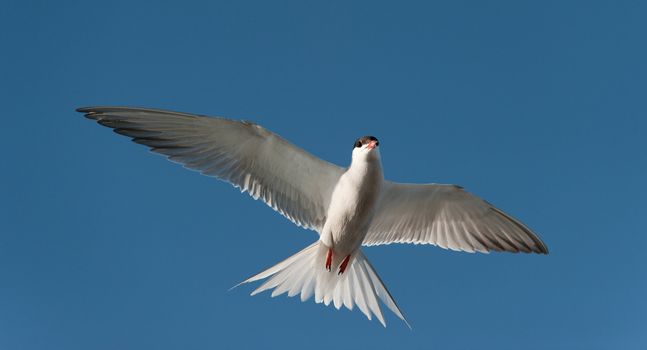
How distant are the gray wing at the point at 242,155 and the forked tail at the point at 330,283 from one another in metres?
0.39

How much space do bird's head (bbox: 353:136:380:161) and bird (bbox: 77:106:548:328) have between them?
0.5 inches

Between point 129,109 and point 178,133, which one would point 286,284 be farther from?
point 129,109

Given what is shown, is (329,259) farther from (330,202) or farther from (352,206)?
(352,206)

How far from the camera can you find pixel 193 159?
700 centimetres

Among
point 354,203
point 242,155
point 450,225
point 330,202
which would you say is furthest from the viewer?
point 450,225

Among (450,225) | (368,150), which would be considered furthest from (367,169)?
(450,225)

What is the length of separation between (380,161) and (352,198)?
0.45m

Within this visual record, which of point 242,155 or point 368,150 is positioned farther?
point 242,155

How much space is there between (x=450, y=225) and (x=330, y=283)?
59.3 inches

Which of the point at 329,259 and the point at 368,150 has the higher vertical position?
the point at 368,150

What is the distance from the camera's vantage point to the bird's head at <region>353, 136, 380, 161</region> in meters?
6.63

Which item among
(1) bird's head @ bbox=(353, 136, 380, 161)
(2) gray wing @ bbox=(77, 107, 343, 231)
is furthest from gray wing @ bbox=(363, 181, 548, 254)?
(1) bird's head @ bbox=(353, 136, 380, 161)

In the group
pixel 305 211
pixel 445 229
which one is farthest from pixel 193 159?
Answer: pixel 445 229

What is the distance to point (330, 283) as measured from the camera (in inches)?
291
